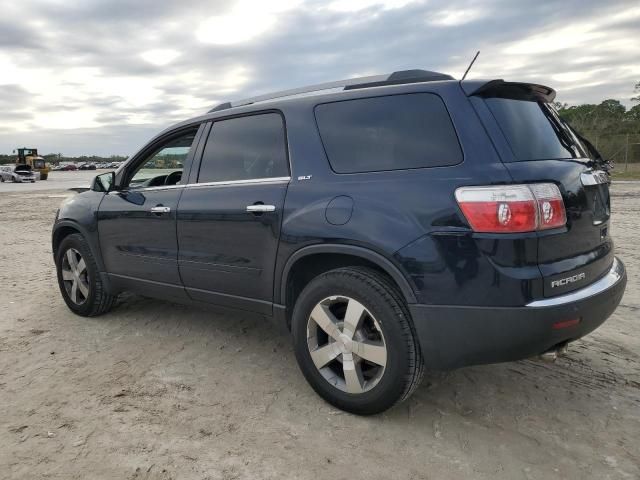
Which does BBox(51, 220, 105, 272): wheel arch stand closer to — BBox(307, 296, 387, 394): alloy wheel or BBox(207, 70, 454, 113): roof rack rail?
BBox(207, 70, 454, 113): roof rack rail

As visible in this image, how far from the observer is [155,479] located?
2.45m

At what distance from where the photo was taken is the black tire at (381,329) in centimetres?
270

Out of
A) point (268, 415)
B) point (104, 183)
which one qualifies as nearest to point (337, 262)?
point (268, 415)

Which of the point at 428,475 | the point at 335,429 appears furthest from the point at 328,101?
the point at 428,475

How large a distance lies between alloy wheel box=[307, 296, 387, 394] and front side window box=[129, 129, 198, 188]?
1722 millimetres

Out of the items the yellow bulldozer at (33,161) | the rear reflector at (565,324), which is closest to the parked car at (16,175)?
the yellow bulldozer at (33,161)

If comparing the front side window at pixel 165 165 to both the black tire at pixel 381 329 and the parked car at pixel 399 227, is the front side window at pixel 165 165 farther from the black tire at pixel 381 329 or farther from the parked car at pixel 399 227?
the black tire at pixel 381 329

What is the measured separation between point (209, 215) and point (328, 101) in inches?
44.4

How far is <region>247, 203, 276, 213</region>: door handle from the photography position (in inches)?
127

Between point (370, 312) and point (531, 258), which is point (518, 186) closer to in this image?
point (531, 258)

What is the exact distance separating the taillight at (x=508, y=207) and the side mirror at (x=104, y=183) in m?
3.20

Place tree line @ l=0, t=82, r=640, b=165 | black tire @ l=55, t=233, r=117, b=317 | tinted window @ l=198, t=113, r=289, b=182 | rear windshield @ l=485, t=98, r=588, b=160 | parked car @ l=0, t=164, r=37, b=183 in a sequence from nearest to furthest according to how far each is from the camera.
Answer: rear windshield @ l=485, t=98, r=588, b=160 → tinted window @ l=198, t=113, r=289, b=182 → black tire @ l=55, t=233, r=117, b=317 → tree line @ l=0, t=82, r=640, b=165 → parked car @ l=0, t=164, r=37, b=183

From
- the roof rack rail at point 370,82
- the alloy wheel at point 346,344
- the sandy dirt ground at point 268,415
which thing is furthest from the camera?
the roof rack rail at point 370,82

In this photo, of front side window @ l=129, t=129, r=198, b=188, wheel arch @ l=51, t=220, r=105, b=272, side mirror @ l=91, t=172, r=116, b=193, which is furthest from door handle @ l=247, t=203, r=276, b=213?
wheel arch @ l=51, t=220, r=105, b=272
